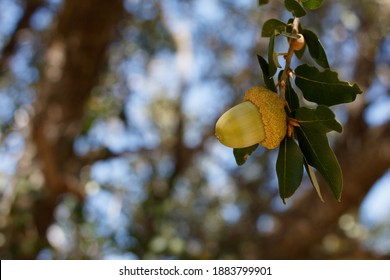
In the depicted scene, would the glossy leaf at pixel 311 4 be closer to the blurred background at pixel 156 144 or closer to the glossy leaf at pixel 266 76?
the glossy leaf at pixel 266 76

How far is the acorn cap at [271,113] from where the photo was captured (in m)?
1.00

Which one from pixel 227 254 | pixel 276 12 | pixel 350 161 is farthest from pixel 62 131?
pixel 276 12

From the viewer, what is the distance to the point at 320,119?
3.22 ft

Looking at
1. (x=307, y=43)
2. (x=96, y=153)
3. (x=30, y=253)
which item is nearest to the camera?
(x=307, y=43)

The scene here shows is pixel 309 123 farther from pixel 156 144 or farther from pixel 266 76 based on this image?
pixel 156 144

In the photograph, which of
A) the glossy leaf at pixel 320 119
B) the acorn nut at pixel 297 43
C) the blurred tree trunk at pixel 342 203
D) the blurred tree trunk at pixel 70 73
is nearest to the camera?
the glossy leaf at pixel 320 119

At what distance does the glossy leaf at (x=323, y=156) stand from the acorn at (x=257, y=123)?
0.04m

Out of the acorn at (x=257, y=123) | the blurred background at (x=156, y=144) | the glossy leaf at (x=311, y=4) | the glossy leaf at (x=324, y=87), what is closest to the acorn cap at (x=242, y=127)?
the acorn at (x=257, y=123)

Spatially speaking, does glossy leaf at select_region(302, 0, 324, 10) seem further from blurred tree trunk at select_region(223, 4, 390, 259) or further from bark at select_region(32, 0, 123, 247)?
blurred tree trunk at select_region(223, 4, 390, 259)

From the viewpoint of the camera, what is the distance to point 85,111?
12.1 ft

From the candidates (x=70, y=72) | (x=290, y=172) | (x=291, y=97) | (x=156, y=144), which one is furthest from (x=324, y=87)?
(x=156, y=144)

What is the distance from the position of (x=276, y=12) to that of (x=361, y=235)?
197cm

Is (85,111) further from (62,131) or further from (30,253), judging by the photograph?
(30,253)

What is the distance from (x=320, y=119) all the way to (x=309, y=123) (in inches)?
0.8
